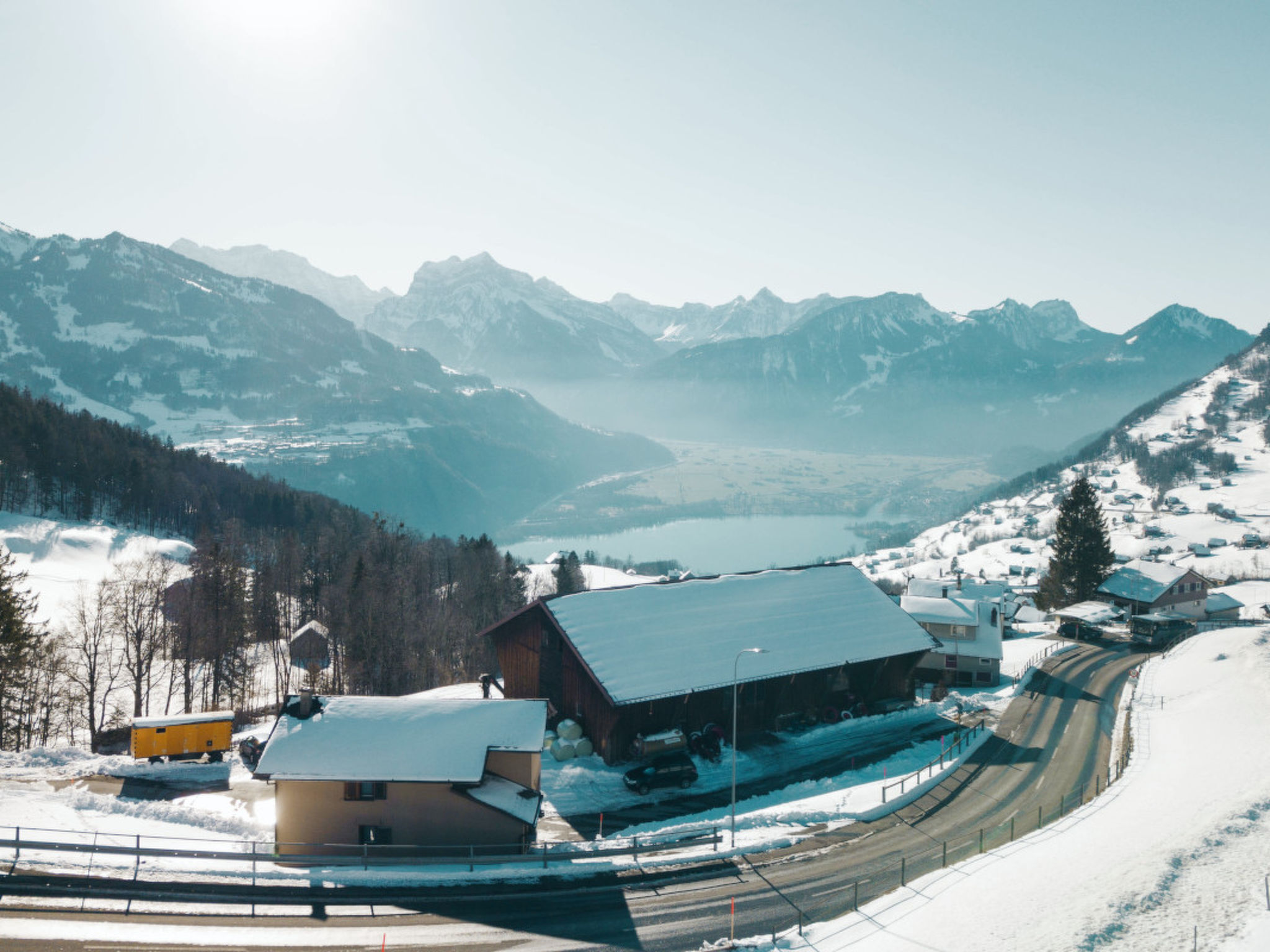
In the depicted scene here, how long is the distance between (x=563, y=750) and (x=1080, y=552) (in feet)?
294

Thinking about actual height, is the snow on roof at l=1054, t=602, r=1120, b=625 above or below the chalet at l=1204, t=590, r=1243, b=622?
above

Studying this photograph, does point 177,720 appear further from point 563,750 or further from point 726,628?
point 726,628

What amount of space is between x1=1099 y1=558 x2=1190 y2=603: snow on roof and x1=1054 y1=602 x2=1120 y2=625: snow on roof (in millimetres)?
5852

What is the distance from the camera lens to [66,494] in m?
133

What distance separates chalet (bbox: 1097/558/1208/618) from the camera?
98562mm

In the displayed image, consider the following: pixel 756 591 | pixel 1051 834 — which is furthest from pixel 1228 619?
pixel 1051 834

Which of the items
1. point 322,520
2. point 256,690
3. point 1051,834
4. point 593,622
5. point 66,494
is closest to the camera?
point 1051,834

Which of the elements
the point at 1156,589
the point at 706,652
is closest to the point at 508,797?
the point at 706,652

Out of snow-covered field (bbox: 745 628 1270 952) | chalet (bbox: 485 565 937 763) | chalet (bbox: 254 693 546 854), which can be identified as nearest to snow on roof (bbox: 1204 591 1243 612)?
snow-covered field (bbox: 745 628 1270 952)

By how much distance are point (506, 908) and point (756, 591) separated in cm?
3578

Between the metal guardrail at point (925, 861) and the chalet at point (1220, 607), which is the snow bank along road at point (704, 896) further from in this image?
the chalet at point (1220, 607)

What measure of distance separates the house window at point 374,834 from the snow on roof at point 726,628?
1527cm

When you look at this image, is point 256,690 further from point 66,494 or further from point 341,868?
point 66,494

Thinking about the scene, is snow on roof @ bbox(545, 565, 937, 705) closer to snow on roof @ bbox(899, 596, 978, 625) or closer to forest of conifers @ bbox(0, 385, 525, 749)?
snow on roof @ bbox(899, 596, 978, 625)
